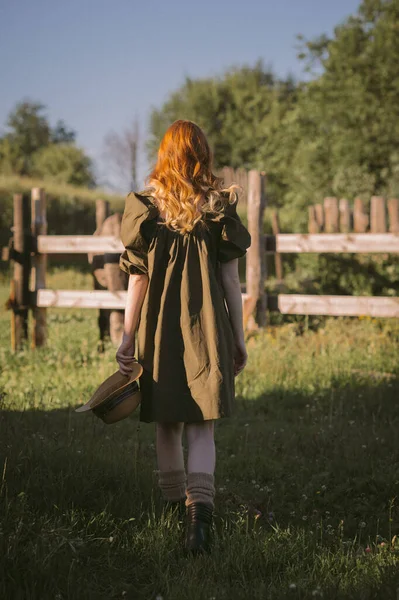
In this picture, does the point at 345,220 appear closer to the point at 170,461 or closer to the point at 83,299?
the point at 83,299

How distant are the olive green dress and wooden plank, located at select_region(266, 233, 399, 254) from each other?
5307 millimetres

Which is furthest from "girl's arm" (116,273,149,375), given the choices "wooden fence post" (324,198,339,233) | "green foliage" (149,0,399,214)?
"green foliage" (149,0,399,214)

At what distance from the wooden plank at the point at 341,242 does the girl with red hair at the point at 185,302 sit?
17.2ft

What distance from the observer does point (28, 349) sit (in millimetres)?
8367

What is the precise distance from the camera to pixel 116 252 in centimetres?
817

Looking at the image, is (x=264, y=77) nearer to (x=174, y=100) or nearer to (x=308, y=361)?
(x=174, y=100)

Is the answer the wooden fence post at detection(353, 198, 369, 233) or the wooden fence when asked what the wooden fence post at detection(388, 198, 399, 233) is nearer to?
the wooden fence post at detection(353, 198, 369, 233)

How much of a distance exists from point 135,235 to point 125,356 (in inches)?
23.1

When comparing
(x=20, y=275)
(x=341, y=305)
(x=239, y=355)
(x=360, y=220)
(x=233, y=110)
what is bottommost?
(x=239, y=355)

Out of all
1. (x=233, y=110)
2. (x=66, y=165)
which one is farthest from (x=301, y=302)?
(x=233, y=110)

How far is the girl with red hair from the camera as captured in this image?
10.4 ft

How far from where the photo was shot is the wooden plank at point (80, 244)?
8.18m

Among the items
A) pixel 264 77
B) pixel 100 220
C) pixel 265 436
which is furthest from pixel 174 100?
pixel 265 436

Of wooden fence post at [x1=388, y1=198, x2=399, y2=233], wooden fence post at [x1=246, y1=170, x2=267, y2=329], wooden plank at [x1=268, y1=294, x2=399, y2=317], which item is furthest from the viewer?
wooden fence post at [x1=388, y1=198, x2=399, y2=233]
